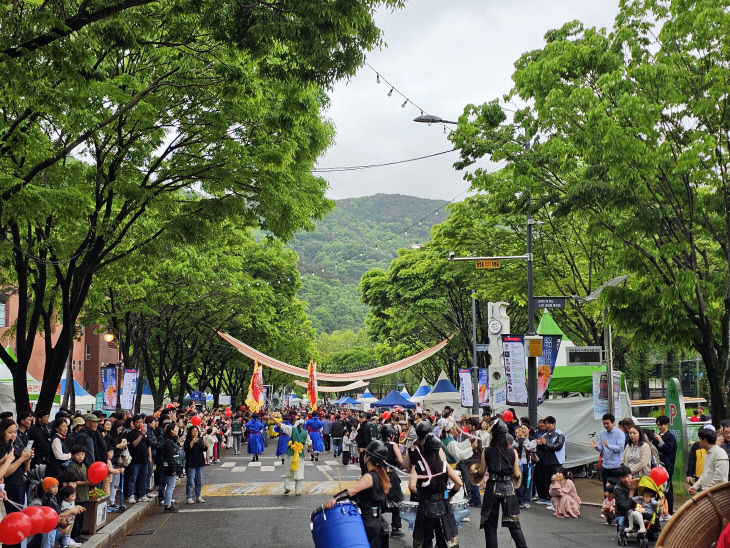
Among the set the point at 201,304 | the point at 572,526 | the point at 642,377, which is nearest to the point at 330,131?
the point at 572,526

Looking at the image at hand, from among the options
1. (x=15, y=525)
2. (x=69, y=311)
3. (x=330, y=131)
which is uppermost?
(x=330, y=131)

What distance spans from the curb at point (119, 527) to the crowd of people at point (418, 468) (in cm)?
27

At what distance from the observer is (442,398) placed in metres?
37.8

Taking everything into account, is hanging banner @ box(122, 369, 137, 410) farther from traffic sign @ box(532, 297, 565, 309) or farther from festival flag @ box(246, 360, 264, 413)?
traffic sign @ box(532, 297, 565, 309)

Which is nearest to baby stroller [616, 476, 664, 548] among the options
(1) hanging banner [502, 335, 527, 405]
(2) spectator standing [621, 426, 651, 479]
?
(2) spectator standing [621, 426, 651, 479]

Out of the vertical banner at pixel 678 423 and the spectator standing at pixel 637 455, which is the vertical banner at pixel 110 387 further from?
the spectator standing at pixel 637 455

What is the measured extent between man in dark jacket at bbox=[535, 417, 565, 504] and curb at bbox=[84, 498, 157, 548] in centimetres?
792

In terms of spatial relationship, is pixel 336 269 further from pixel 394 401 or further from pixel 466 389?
pixel 466 389

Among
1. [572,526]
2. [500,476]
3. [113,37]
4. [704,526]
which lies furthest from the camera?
[572,526]

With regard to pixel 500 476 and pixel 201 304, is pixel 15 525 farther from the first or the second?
pixel 201 304

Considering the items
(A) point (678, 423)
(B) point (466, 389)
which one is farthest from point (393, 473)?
(B) point (466, 389)

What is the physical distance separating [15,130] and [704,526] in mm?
10554

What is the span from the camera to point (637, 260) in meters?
16.0

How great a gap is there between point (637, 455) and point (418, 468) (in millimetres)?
5651
